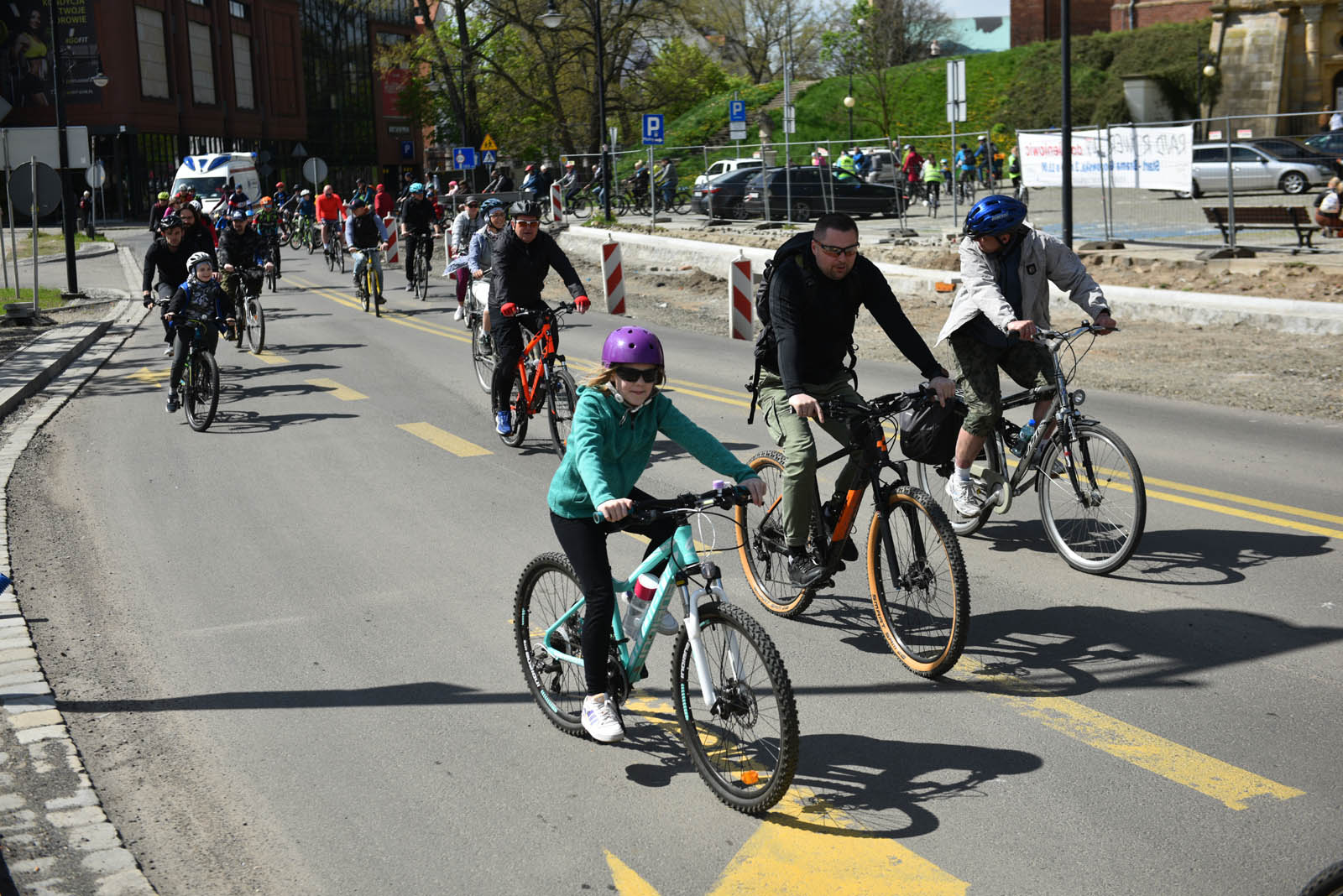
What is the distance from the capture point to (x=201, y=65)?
75.9 meters

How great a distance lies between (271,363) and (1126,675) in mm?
13566

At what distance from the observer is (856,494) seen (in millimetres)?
5809

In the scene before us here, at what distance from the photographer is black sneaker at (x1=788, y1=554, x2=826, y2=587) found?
6.10 metres

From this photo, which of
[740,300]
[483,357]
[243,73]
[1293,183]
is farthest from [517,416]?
[243,73]

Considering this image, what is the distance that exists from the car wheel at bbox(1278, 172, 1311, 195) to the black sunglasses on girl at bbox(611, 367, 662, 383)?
1385 inches

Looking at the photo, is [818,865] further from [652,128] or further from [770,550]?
[652,128]

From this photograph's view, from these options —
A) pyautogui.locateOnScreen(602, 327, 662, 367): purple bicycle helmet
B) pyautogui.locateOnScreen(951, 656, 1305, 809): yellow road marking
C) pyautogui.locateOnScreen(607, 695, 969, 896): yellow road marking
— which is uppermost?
pyautogui.locateOnScreen(602, 327, 662, 367): purple bicycle helmet

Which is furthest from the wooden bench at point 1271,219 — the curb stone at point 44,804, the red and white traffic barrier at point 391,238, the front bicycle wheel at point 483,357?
the curb stone at point 44,804

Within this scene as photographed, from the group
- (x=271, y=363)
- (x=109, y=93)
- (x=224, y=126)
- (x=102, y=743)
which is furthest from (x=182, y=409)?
(x=224, y=126)

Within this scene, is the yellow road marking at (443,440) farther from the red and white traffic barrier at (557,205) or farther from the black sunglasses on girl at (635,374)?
the red and white traffic barrier at (557,205)

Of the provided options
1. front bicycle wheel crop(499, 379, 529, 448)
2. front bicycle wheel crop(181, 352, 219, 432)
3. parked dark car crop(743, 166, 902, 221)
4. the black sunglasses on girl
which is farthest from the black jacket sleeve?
parked dark car crop(743, 166, 902, 221)

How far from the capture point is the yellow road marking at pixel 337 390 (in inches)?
558

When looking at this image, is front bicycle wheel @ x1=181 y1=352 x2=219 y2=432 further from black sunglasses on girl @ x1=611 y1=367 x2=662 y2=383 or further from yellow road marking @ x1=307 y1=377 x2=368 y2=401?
black sunglasses on girl @ x1=611 y1=367 x2=662 y2=383

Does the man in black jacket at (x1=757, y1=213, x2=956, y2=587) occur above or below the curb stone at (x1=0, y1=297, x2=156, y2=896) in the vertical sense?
above
